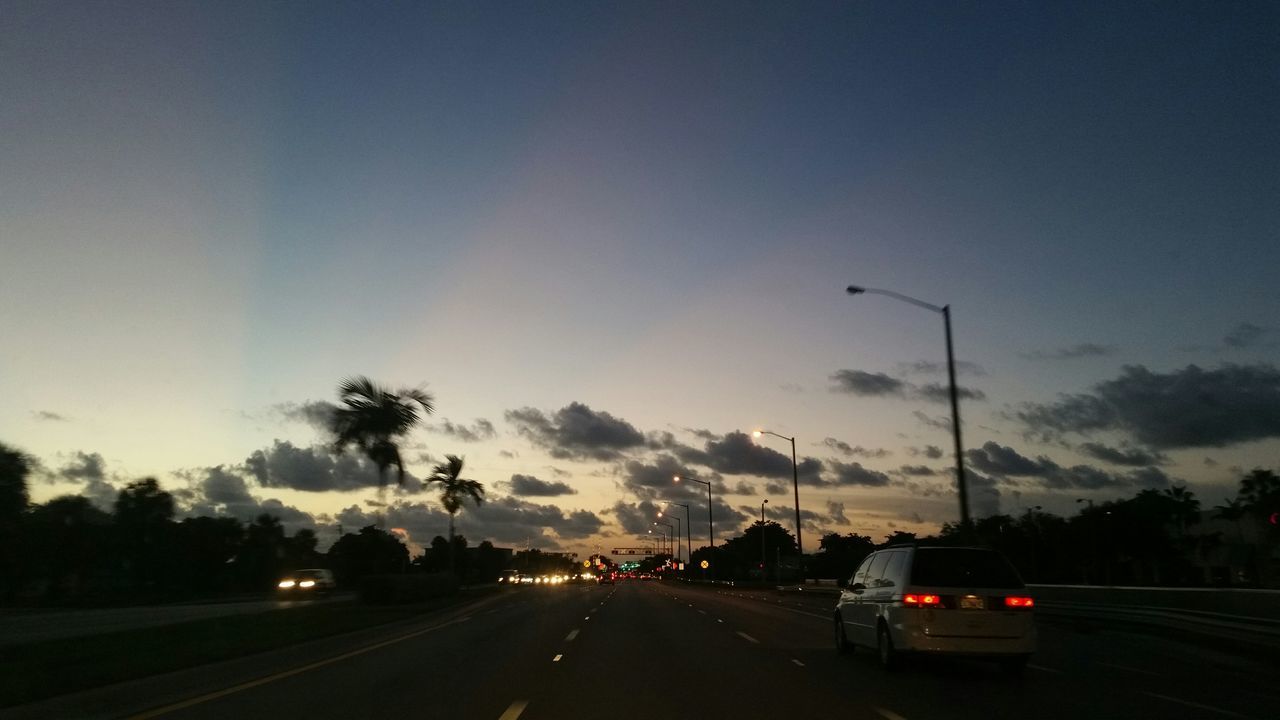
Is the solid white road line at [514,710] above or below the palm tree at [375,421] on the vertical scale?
below

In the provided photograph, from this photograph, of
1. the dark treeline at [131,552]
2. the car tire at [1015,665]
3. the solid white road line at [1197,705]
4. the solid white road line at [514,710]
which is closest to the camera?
the solid white road line at [514,710]

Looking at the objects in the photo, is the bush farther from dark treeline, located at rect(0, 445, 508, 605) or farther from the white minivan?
the white minivan

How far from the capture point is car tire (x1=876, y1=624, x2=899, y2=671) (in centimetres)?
1482

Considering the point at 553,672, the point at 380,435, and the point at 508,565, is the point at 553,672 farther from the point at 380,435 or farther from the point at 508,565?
the point at 508,565

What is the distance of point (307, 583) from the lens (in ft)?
166

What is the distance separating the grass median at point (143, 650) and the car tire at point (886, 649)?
11495mm

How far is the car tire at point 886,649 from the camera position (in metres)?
14.8

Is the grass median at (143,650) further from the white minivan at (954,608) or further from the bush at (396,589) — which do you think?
the white minivan at (954,608)

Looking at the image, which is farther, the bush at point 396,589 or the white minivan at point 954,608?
the bush at point 396,589

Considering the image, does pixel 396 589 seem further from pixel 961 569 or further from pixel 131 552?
pixel 131 552

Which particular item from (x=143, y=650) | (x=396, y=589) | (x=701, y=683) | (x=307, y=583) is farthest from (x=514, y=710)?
(x=307, y=583)

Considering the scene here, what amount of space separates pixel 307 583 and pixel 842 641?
39.5 meters

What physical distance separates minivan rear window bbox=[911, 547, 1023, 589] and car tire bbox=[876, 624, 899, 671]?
1.17 metres

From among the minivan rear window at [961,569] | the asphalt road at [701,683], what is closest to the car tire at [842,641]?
the asphalt road at [701,683]
